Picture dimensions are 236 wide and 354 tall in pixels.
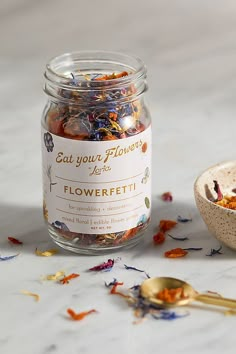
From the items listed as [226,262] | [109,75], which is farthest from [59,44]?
[226,262]

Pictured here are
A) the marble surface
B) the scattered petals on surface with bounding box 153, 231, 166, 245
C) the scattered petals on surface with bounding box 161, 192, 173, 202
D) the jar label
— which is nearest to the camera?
the marble surface

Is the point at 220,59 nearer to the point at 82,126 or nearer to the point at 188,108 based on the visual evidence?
the point at 188,108

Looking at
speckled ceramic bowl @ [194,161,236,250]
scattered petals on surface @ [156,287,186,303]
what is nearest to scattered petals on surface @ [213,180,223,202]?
speckled ceramic bowl @ [194,161,236,250]

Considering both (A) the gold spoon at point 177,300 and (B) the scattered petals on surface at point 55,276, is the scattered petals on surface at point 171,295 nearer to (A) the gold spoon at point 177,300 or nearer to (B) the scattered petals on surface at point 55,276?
(A) the gold spoon at point 177,300

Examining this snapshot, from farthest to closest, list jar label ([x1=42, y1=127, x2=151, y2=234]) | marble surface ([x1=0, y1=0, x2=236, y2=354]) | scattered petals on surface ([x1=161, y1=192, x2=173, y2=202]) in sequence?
scattered petals on surface ([x1=161, y1=192, x2=173, y2=202])
jar label ([x1=42, y1=127, x2=151, y2=234])
marble surface ([x1=0, y1=0, x2=236, y2=354])

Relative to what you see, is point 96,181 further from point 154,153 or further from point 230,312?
point 154,153

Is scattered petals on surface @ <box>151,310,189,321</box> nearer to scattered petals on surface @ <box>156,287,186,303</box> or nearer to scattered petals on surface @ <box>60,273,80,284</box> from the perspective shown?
scattered petals on surface @ <box>156,287,186,303</box>

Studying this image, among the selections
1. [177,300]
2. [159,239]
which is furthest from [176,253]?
[177,300]

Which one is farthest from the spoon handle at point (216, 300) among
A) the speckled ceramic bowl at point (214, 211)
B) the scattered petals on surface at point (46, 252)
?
the scattered petals on surface at point (46, 252)
